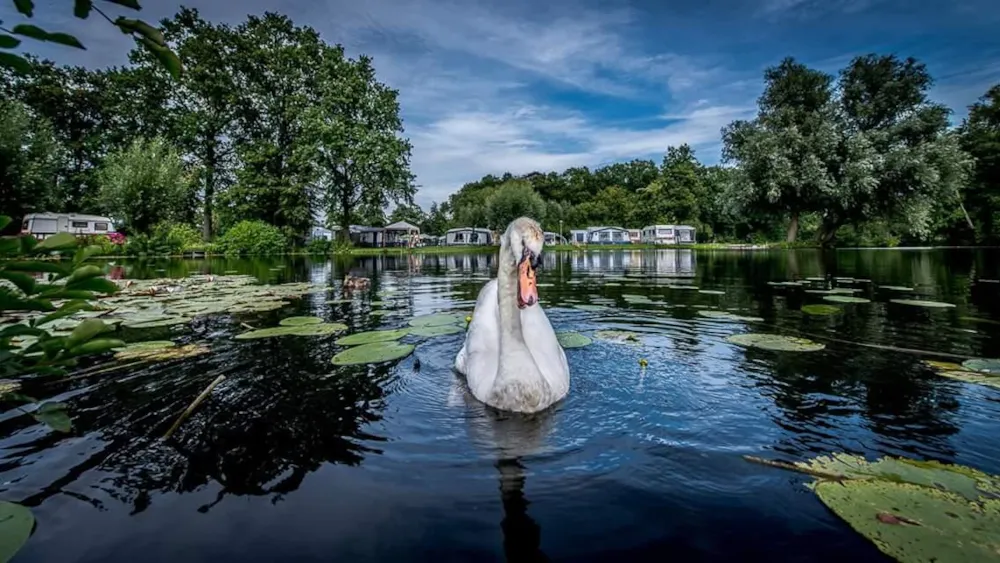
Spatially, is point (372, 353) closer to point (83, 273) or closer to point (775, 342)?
point (83, 273)

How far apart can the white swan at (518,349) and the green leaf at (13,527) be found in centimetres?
267

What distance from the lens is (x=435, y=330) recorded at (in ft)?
21.4

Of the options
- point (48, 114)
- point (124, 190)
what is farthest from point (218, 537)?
point (48, 114)

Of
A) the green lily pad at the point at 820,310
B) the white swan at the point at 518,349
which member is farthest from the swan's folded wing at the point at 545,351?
the green lily pad at the point at 820,310

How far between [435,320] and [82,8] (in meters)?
6.37

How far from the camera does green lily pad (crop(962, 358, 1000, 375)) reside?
420cm

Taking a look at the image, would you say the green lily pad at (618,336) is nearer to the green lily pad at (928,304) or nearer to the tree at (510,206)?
the green lily pad at (928,304)

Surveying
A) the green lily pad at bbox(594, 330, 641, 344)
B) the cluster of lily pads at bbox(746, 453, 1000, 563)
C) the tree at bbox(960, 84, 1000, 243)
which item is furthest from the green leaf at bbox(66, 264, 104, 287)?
the tree at bbox(960, 84, 1000, 243)

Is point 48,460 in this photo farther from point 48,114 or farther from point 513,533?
point 48,114

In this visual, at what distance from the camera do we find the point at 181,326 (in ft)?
23.2

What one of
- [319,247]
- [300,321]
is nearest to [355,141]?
[319,247]

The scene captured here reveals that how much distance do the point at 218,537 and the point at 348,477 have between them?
27.3 inches

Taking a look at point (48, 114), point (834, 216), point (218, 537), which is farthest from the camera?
point (48, 114)

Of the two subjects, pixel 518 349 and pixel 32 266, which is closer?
pixel 32 266
